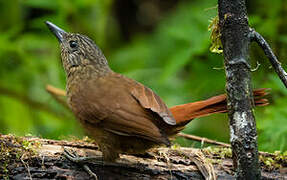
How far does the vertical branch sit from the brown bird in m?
0.38

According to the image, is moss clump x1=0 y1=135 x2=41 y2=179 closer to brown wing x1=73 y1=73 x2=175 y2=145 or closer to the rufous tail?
brown wing x1=73 y1=73 x2=175 y2=145

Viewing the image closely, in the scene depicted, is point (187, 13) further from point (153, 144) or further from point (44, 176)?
point (44, 176)

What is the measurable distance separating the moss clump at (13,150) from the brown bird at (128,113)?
40 cm

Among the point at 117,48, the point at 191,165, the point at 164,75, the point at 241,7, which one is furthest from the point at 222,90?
the point at 117,48

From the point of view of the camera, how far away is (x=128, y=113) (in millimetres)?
2887

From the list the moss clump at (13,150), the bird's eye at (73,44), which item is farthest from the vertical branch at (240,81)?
the bird's eye at (73,44)

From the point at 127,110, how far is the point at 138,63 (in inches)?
128

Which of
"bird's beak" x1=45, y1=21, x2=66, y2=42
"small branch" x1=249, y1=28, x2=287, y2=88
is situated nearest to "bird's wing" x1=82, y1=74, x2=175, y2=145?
"small branch" x1=249, y1=28, x2=287, y2=88

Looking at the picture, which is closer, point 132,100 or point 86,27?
point 132,100

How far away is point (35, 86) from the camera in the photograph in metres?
5.61

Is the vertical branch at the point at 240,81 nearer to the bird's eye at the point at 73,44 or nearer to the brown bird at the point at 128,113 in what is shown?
the brown bird at the point at 128,113

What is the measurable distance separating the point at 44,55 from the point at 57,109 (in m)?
1.31

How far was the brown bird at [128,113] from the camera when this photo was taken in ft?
9.30

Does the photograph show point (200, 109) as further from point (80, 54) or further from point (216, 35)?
point (80, 54)
